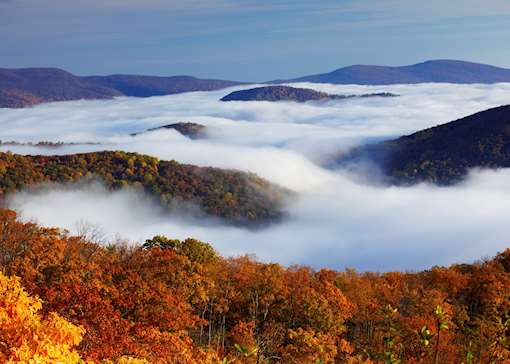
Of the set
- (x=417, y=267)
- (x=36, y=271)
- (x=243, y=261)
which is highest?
(x=36, y=271)

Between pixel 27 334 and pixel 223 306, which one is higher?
pixel 27 334

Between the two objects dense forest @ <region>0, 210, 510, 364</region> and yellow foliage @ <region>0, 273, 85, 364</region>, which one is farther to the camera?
dense forest @ <region>0, 210, 510, 364</region>

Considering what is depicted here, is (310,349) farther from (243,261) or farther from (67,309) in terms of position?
(243,261)

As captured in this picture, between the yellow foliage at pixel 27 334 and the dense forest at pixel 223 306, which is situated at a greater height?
the yellow foliage at pixel 27 334

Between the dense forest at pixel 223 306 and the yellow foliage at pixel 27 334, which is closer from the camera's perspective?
the yellow foliage at pixel 27 334

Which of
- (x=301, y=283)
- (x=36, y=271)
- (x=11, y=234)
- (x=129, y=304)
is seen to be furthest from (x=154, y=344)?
(x=11, y=234)

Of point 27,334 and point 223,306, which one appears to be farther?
point 223,306

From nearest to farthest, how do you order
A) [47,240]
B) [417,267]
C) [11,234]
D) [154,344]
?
[154,344] < [47,240] < [11,234] < [417,267]

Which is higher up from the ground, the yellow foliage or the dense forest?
the yellow foliage
